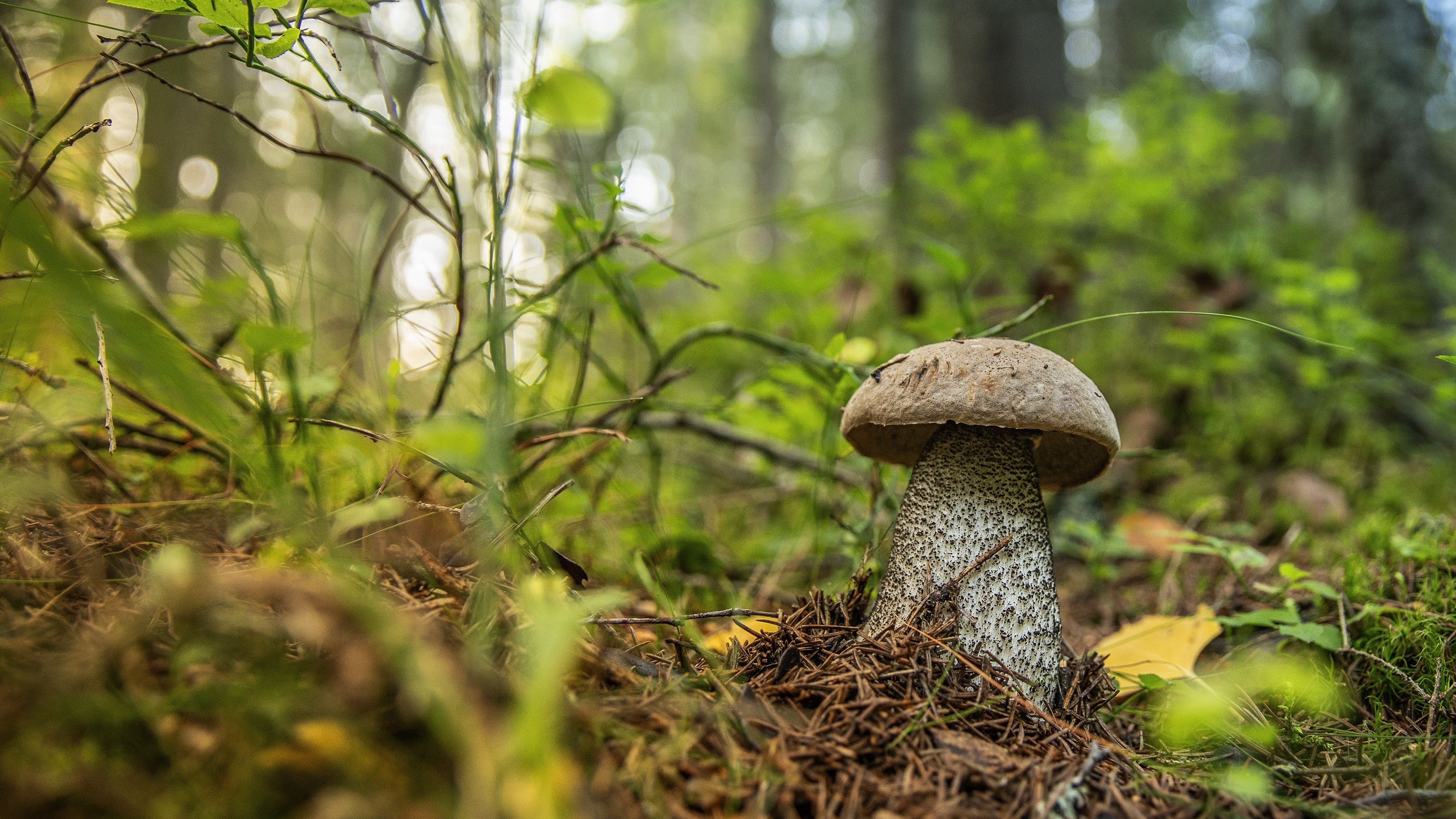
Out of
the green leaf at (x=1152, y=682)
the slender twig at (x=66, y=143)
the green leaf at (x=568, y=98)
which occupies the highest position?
the green leaf at (x=568, y=98)

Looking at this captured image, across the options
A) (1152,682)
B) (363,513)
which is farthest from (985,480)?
(363,513)

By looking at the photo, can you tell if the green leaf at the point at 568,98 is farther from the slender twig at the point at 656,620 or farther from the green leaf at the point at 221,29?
the slender twig at the point at 656,620

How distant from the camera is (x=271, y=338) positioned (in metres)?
1.10

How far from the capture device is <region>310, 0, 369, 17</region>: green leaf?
4.36ft

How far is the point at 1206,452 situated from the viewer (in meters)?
3.92

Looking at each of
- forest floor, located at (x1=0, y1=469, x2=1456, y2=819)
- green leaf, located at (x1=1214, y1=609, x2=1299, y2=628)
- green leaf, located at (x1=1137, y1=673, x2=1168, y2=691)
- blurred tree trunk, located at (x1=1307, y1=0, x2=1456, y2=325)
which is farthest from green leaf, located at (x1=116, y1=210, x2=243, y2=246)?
blurred tree trunk, located at (x1=1307, y1=0, x2=1456, y2=325)

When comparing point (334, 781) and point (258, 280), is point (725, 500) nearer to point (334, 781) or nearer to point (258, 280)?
point (258, 280)

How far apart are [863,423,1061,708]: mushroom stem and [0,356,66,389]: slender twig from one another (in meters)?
1.97

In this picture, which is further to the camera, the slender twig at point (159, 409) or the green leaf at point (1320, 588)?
the green leaf at point (1320, 588)

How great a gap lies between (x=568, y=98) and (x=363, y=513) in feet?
2.86

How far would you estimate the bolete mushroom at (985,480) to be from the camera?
155cm

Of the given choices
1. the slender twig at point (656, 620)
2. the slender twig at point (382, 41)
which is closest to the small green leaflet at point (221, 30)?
the slender twig at point (382, 41)

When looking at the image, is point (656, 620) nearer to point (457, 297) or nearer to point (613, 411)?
point (457, 297)

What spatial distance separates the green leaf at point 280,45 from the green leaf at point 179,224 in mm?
326
